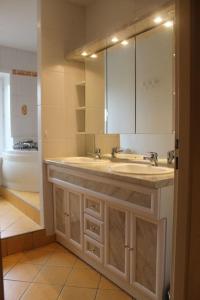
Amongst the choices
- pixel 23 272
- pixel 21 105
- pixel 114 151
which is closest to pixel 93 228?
pixel 23 272

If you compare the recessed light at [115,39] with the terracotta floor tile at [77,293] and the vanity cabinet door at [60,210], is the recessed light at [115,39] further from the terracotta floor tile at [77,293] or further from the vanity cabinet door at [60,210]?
the terracotta floor tile at [77,293]

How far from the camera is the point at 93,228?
2006 millimetres

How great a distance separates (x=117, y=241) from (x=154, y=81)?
1.25 meters

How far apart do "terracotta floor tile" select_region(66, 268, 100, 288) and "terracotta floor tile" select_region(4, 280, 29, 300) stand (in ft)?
1.07

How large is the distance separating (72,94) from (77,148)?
0.58 metres

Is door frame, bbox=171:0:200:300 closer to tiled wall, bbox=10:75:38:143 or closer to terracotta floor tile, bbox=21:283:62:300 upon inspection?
terracotta floor tile, bbox=21:283:62:300

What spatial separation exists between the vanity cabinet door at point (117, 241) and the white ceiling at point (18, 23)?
227 cm

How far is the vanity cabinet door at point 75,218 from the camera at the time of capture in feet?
7.03

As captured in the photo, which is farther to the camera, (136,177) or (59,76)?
(59,76)

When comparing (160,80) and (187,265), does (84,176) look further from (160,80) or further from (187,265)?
(187,265)

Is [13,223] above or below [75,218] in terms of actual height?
below

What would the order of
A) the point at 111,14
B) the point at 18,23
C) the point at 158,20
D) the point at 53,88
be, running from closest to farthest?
the point at 158,20 < the point at 111,14 < the point at 53,88 < the point at 18,23

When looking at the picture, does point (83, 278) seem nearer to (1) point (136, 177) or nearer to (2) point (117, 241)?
(2) point (117, 241)

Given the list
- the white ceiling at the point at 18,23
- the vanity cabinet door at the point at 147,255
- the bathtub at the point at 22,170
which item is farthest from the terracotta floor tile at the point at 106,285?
the white ceiling at the point at 18,23
